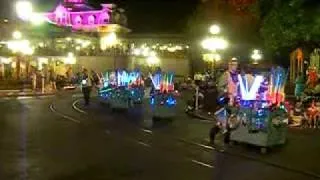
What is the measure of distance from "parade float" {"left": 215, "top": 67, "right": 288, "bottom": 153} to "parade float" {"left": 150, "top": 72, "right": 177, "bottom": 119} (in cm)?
627

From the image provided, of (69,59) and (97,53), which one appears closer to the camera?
(69,59)

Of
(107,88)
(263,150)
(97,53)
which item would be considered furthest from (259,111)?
(97,53)

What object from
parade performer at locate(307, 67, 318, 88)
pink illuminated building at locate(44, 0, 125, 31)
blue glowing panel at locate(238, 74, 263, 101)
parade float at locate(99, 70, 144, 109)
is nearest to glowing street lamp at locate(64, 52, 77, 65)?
pink illuminated building at locate(44, 0, 125, 31)

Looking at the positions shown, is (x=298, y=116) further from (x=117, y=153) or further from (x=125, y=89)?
(x=117, y=153)

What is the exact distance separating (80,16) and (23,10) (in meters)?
13.5

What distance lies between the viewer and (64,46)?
6294 centimetres

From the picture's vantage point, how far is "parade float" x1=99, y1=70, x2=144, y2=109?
27031mm

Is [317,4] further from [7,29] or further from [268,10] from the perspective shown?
[7,29]

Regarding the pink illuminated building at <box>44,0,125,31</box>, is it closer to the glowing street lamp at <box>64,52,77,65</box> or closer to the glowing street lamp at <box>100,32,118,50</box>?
the glowing street lamp at <box>100,32,118,50</box>

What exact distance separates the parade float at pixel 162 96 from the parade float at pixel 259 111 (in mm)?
6265

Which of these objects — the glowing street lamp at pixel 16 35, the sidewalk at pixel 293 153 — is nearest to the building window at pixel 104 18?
the glowing street lamp at pixel 16 35

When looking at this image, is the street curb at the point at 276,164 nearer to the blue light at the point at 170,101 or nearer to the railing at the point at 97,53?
the blue light at the point at 170,101

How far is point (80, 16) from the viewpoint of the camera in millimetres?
73688

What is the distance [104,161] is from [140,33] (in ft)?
203
